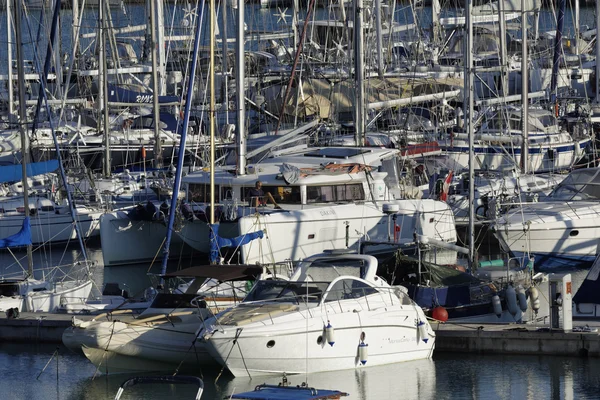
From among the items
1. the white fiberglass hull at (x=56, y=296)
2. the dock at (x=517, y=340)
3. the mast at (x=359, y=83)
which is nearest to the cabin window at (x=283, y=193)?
the mast at (x=359, y=83)

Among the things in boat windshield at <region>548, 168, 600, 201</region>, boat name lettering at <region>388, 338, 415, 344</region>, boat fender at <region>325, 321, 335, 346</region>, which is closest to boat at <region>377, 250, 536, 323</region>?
boat name lettering at <region>388, 338, 415, 344</region>

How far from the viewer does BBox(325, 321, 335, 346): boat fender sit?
2231 cm

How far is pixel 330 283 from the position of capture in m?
22.8

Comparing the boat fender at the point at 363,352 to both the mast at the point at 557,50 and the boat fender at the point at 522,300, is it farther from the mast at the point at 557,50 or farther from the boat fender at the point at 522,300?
the mast at the point at 557,50

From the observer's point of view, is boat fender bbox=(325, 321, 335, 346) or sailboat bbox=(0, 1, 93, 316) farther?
sailboat bbox=(0, 1, 93, 316)

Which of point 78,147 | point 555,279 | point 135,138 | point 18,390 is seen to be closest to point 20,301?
point 18,390

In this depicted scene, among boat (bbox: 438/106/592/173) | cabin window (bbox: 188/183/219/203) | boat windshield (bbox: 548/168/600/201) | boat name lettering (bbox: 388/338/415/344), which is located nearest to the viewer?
boat name lettering (bbox: 388/338/415/344)

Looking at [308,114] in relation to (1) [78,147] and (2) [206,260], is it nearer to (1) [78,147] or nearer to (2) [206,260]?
(1) [78,147]

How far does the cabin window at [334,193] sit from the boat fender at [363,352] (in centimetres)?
1122

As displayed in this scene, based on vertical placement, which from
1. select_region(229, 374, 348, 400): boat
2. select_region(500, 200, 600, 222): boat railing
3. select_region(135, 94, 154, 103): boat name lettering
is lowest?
select_region(229, 374, 348, 400): boat

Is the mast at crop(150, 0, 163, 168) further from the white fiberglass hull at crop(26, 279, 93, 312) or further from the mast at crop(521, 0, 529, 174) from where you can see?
the white fiberglass hull at crop(26, 279, 93, 312)

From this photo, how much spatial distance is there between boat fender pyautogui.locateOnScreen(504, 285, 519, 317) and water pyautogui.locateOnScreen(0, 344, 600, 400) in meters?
1.90

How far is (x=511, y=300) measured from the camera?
26.4 meters

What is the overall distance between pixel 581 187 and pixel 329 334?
52.2 feet
